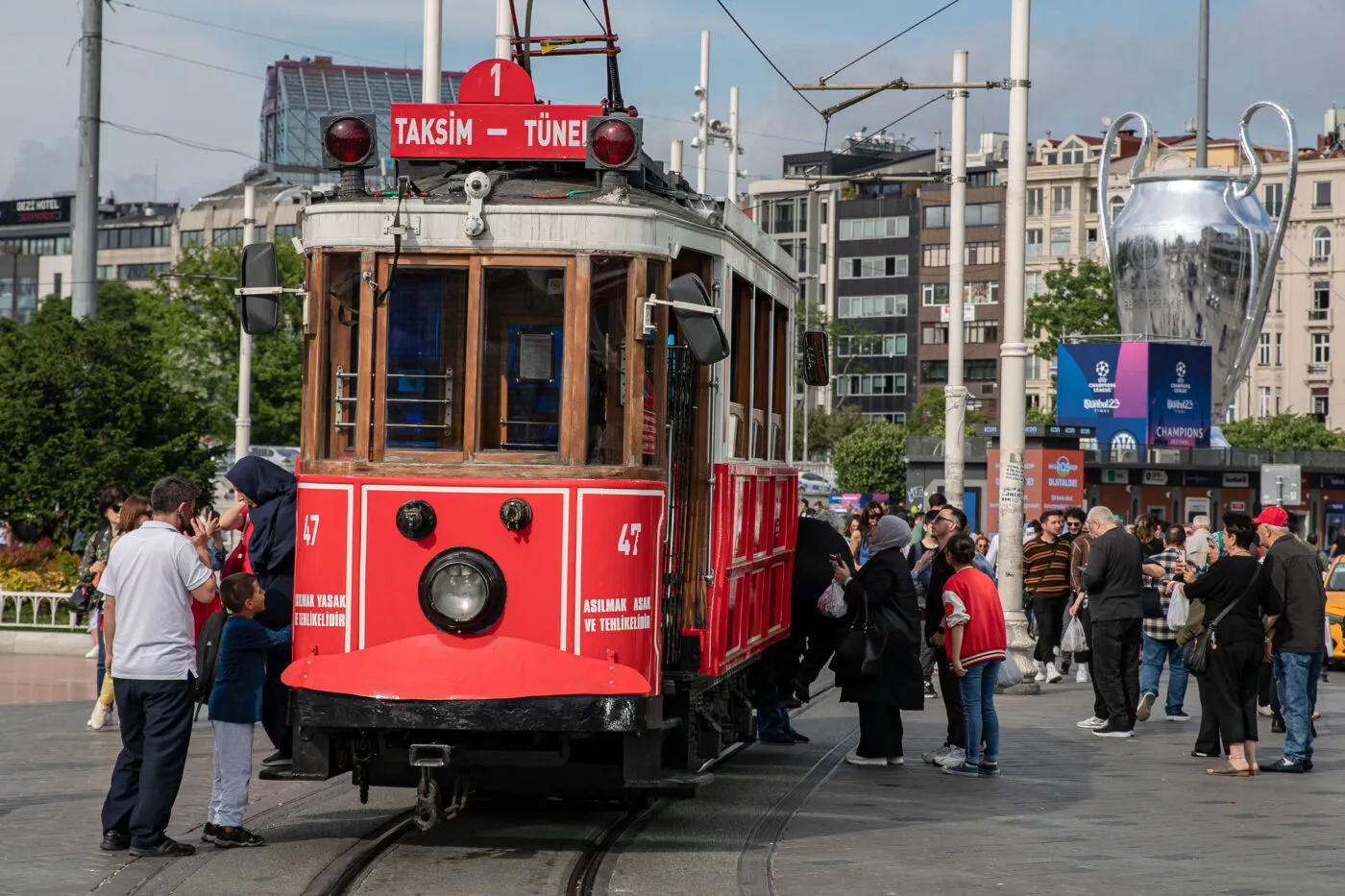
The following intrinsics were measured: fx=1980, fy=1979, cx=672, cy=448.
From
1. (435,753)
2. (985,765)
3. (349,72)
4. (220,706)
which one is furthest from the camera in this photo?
(349,72)

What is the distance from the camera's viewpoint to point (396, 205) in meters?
9.34

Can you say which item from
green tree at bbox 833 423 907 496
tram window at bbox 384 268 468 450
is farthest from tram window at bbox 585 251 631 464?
green tree at bbox 833 423 907 496

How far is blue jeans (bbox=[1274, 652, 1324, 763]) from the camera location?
46.0 ft

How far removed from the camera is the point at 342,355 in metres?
9.40

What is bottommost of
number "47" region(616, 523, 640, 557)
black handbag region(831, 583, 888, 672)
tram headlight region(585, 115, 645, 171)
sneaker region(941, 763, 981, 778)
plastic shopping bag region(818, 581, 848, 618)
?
sneaker region(941, 763, 981, 778)

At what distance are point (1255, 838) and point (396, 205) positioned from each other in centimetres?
584

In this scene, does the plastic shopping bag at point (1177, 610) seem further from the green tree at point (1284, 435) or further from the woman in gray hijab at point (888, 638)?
the green tree at point (1284, 435)

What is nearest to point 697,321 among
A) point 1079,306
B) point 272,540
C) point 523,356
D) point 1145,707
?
point 523,356

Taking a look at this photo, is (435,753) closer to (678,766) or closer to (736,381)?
(678,766)

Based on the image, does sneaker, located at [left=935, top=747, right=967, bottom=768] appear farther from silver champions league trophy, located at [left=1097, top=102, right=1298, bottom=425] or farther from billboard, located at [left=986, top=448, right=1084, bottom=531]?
silver champions league trophy, located at [left=1097, top=102, right=1298, bottom=425]

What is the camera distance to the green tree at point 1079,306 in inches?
3041

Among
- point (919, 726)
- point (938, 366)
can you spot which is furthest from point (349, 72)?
point (919, 726)

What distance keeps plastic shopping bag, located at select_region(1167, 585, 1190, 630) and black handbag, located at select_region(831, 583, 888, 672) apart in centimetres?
431

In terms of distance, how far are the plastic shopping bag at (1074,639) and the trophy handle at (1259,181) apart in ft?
105
